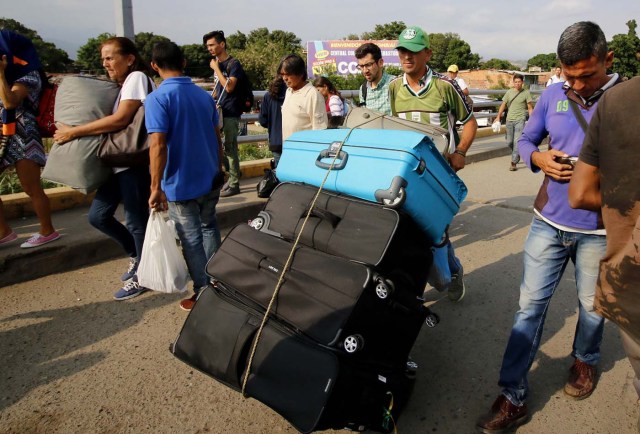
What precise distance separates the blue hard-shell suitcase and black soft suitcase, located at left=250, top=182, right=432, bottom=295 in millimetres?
58

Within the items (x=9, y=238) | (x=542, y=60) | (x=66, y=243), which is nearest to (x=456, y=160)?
(x=66, y=243)

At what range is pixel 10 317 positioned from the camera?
3.27 meters

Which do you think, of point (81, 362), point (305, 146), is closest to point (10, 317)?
point (81, 362)

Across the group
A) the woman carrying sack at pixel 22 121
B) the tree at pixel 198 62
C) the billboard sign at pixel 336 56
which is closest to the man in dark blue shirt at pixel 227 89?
the woman carrying sack at pixel 22 121

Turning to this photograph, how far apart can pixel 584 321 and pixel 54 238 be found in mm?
4156

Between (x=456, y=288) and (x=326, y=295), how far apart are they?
2.02 m

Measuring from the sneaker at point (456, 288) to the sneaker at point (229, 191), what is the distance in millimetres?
3357

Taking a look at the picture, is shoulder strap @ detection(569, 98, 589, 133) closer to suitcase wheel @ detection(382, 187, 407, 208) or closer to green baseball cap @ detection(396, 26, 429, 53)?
suitcase wheel @ detection(382, 187, 407, 208)

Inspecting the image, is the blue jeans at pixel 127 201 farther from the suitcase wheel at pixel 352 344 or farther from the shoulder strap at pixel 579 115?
the shoulder strap at pixel 579 115

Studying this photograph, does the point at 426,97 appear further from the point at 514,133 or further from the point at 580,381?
the point at 514,133

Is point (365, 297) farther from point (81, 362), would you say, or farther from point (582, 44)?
point (81, 362)

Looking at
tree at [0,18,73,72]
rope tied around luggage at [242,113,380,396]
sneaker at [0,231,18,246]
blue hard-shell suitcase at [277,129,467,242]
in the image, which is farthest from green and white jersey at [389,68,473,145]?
tree at [0,18,73,72]

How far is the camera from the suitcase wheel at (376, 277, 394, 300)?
75.6 inches

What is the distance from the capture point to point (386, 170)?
2.10 metres
